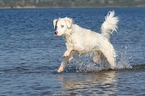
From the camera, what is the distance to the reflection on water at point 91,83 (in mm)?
9344

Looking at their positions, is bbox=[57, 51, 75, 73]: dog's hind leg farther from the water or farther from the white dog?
the water

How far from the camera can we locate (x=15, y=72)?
12523 millimetres

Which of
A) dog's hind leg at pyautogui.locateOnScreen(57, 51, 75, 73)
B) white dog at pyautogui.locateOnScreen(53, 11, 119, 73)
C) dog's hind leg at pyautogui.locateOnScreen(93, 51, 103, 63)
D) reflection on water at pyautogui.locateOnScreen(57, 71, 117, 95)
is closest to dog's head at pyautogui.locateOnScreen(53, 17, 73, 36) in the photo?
white dog at pyautogui.locateOnScreen(53, 11, 119, 73)

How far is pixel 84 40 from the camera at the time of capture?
12062 millimetres

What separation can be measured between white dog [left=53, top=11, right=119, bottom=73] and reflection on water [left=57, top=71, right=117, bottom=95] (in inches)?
33.2

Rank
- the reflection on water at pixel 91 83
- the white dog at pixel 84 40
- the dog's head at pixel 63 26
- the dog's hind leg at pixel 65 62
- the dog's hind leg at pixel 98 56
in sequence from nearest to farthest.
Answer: the reflection on water at pixel 91 83, the dog's head at pixel 63 26, the white dog at pixel 84 40, the dog's hind leg at pixel 65 62, the dog's hind leg at pixel 98 56

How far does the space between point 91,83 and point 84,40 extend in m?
2.24

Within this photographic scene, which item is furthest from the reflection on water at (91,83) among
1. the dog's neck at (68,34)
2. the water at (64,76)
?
the dog's neck at (68,34)

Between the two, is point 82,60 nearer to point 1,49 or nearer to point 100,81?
point 100,81

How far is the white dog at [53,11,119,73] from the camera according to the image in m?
11.2

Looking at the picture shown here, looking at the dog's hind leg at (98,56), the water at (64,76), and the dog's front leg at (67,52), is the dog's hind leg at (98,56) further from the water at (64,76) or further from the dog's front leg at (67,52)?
the dog's front leg at (67,52)

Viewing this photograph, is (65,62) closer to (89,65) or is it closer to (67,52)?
(67,52)

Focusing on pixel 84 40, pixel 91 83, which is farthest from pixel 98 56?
pixel 91 83

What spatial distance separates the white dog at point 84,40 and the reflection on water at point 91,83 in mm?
845
